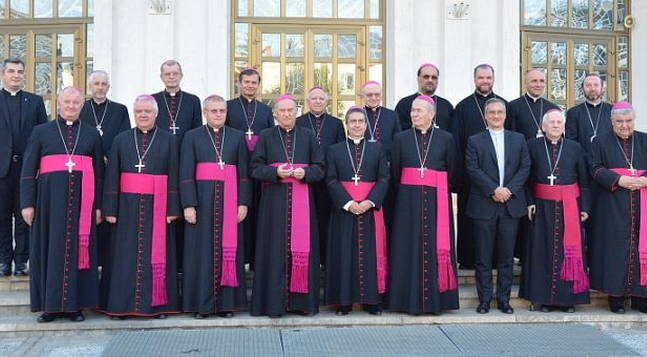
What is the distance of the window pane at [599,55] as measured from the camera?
1013cm

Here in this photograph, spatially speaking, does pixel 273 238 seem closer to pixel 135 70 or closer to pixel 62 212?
pixel 62 212

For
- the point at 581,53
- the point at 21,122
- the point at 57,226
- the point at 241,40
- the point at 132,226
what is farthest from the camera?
the point at 581,53

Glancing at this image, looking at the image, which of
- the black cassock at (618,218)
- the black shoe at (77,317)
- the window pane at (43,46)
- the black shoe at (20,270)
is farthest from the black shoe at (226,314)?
the window pane at (43,46)

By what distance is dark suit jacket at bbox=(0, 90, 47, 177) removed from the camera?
6.24m

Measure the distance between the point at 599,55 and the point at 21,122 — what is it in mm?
7486

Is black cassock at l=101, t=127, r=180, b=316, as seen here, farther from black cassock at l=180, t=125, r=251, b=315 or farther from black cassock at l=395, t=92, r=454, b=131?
black cassock at l=395, t=92, r=454, b=131

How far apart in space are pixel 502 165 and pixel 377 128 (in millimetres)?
1191

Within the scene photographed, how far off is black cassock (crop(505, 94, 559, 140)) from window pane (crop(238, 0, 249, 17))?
3.84 metres

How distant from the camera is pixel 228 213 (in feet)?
19.4

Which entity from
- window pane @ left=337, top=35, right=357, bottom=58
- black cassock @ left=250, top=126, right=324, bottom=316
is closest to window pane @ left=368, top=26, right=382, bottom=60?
window pane @ left=337, top=35, right=357, bottom=58

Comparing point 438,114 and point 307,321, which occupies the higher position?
point 438,114

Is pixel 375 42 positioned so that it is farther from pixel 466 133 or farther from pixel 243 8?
pixel 466 133

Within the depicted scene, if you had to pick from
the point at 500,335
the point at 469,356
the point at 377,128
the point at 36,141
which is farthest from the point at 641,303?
the point at 36,141

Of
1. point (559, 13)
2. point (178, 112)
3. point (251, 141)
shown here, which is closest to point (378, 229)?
point (251, 141)
